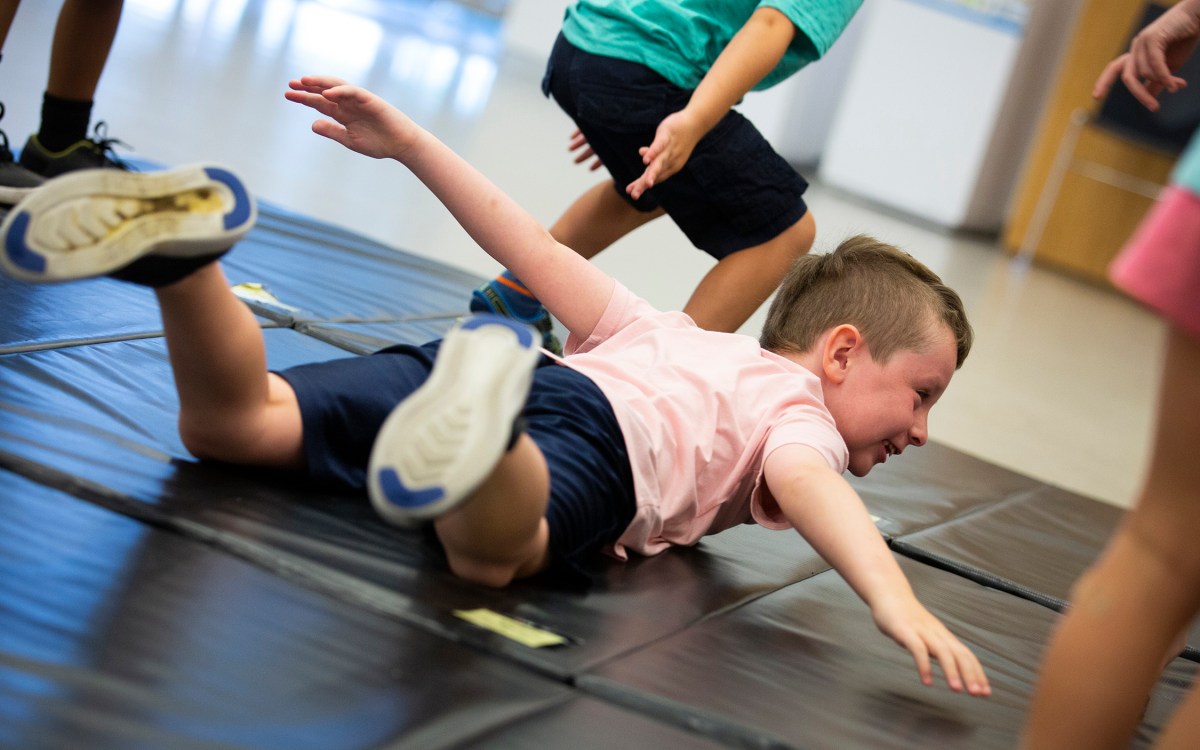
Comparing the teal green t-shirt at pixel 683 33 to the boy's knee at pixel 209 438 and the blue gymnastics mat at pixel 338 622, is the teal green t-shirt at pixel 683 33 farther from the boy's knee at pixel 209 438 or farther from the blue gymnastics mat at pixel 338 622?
the boy's knee at pixel 209 438

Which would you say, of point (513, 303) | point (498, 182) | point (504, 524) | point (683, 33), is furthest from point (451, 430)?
point (498, 182)

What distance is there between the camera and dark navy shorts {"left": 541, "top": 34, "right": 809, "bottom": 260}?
2098 millimetres

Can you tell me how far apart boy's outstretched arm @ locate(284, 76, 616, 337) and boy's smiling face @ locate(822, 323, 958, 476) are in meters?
0.29

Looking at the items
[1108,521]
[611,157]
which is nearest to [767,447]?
[611,157]

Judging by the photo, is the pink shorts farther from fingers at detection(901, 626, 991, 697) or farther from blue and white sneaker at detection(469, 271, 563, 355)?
blue and white sneaker at detection(469, 271, 563, 355)

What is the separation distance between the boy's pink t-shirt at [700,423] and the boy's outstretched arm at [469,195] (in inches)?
2.9

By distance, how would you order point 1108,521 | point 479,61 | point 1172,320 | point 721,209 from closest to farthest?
point 1172,320 < point 721,209 < point 1108,521 < point 479,61

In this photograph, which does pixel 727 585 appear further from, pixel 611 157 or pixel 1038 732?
pixel 611 157

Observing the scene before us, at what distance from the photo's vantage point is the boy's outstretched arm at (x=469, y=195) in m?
1.36

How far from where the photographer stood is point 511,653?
1.00m

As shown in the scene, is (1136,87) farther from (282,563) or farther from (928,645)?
(282,563)

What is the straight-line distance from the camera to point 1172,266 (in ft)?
2.39

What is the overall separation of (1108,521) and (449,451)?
5.72 feet

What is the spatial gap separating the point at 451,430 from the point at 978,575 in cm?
101
